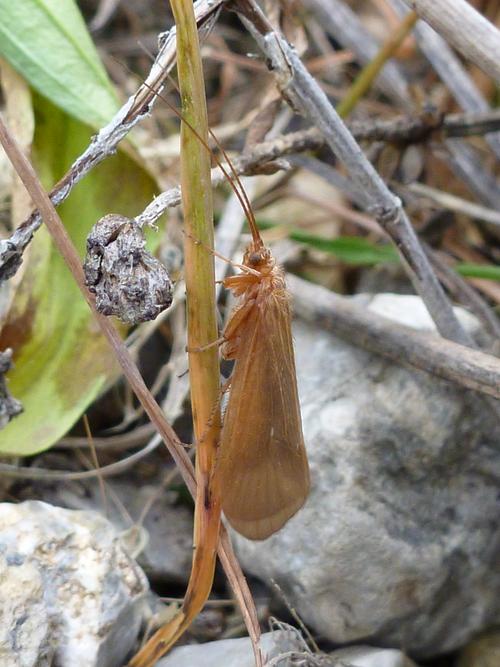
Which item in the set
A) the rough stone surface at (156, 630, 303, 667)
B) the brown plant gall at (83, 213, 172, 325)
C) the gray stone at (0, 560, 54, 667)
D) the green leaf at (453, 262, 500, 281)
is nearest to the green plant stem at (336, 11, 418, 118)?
the green leaf at (453, 262, 500, 281)

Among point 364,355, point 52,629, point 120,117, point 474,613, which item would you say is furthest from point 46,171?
point 474,613

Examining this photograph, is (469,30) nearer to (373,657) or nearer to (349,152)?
(349,152)

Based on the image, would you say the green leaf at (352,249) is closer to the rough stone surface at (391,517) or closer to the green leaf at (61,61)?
the rough stone surface at (391,517)

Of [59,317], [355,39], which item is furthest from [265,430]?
[355,39]

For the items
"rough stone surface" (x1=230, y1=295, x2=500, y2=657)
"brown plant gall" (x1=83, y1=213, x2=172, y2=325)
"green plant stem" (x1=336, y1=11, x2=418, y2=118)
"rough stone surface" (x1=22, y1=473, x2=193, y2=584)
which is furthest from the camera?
"green plant stem" (x1=336, y1=11, x2=418, y2=118)

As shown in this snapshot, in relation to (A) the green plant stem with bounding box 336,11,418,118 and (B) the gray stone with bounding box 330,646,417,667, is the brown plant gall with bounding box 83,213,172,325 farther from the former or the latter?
(A) the green plant stem with bounding box 336,11,418,118

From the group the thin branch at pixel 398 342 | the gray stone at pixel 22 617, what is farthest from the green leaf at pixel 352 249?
the gray stone at pixel 22 617

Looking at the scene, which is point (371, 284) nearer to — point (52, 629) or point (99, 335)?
point (99, 335)
